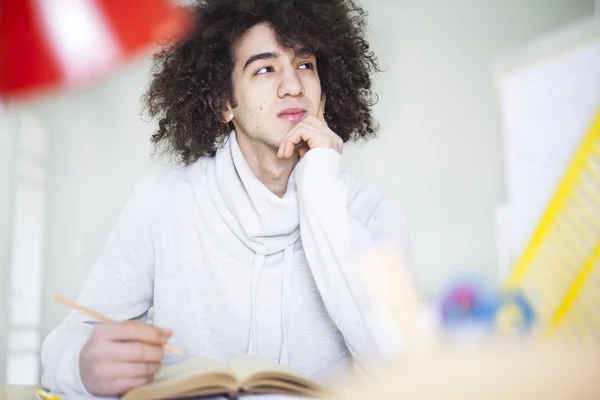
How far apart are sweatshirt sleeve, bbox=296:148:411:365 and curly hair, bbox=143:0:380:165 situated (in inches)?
12.5

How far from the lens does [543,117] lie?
8.23 feet

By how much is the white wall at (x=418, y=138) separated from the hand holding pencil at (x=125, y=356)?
5.46 ft

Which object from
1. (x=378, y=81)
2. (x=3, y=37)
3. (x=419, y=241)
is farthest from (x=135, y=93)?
(x=3, y=37)

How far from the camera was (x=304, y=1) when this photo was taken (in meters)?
1.44

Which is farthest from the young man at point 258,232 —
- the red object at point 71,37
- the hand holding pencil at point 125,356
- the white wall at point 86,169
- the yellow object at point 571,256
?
the white wall at point 86,169

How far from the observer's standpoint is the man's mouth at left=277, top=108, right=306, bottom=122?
127cm

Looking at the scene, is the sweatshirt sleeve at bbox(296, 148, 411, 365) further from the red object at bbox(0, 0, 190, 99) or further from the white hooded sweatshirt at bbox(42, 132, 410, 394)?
the red object at bbox(0, 0, 190, 99)

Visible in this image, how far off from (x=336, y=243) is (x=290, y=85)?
0.36m

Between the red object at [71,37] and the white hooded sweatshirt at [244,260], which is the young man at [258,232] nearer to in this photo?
the white hooded sweatshirt at [244,260]

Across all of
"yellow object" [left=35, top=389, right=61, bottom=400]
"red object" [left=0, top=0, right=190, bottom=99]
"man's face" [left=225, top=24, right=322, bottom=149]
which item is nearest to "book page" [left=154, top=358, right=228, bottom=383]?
"yellow object" [left=35, top=389, right=61, bottom=400]

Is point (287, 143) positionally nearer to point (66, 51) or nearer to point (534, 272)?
point (66, 51)

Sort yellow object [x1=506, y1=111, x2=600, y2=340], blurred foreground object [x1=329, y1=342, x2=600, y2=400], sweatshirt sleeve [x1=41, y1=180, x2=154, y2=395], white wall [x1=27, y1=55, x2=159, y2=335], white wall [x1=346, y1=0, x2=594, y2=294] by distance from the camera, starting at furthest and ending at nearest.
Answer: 1. white wall [x1=346, y1=0, x2=594, y2=294]
2. white wall [x1=27, y1=55, x2=159, y2=335]
3. yellow object [x1=506, y1=111, x2=600, y2=340]
4. sweatshirt sleeve [x1=41, y1=180, x2=154, y2=395]
5. blurred foreground object [x1=329, y1=342, x2=600, y2=400]

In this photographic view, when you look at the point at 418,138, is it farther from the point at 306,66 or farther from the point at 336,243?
the point at 336,243

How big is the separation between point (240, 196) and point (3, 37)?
2.63ft
